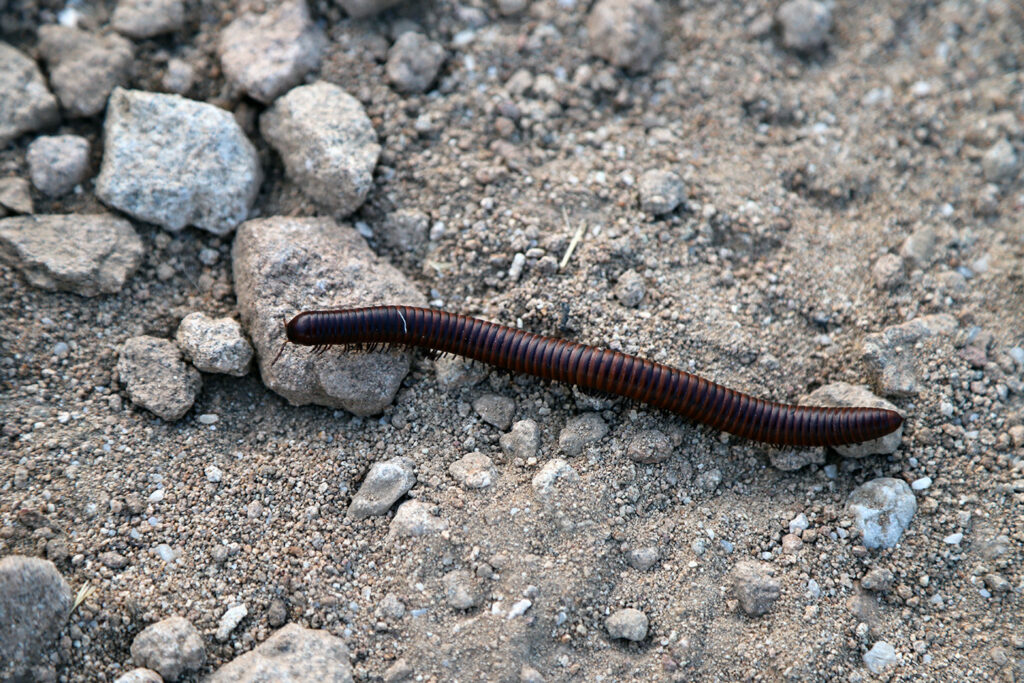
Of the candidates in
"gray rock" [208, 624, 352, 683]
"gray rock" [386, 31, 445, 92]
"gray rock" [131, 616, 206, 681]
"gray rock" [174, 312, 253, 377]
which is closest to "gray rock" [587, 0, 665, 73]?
"gray rock" [386, 31, 445, 92]

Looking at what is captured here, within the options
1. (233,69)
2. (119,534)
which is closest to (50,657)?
(119,534)

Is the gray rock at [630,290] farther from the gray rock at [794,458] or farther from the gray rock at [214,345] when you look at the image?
the gray rock at [214,345]

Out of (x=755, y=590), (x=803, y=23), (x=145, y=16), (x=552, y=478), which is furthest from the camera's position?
(x=803, y=23)

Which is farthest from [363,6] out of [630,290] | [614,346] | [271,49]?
[614,346]

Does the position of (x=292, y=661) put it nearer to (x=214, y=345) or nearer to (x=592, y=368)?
(x=214, y=345)

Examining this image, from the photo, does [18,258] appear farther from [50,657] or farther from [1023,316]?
[1023,316]

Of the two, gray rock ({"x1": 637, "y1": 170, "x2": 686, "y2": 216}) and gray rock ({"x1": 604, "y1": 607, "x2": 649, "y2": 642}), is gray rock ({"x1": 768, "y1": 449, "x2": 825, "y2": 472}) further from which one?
gray rock ({"x1": 637, "y1": 170, "x2": 686, "y2": 216})
